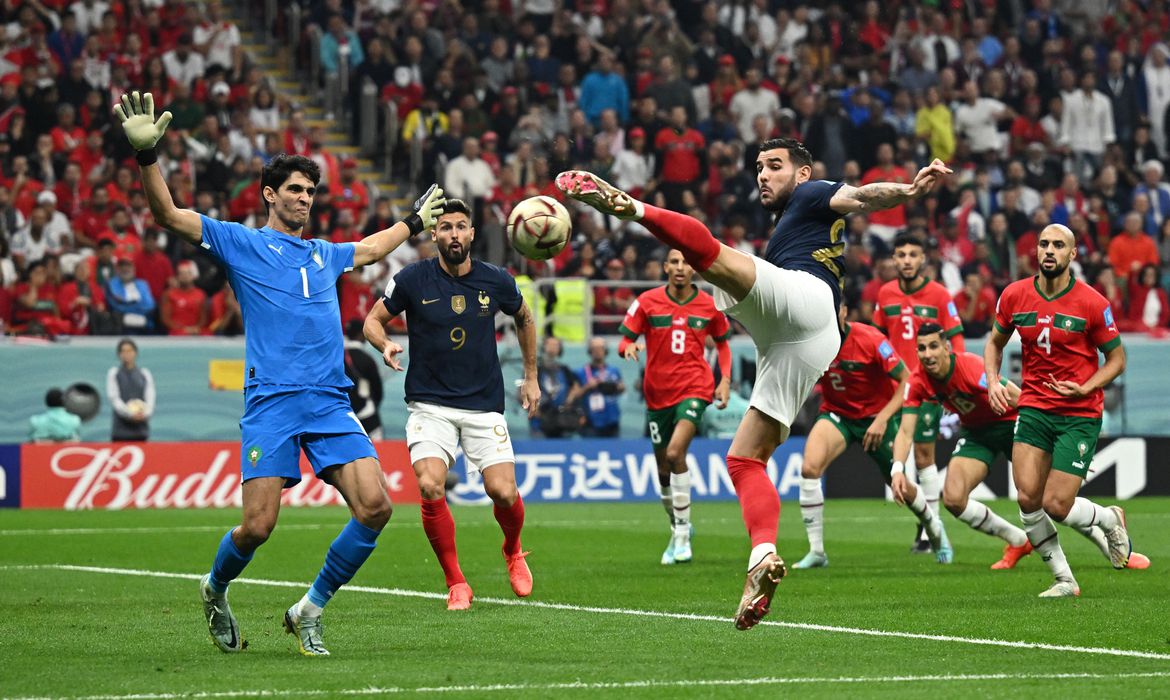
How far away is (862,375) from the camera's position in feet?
50.6

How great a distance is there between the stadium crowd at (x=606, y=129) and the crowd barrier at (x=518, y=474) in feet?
6.64

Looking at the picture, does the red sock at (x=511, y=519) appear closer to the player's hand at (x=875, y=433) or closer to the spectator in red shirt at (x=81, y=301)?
the player's hand at (x=875, y=433)

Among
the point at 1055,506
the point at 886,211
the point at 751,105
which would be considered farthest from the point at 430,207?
the point at 751,105

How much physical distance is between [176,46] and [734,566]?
16.6 meters

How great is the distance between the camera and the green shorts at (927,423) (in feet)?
53.3

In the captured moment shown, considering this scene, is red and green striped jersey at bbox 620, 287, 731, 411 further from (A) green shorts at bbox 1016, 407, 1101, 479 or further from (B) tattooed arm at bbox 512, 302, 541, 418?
(A) green shorts at bbox 1016, 407, 1101, 479

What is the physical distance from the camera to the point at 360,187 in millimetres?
26578

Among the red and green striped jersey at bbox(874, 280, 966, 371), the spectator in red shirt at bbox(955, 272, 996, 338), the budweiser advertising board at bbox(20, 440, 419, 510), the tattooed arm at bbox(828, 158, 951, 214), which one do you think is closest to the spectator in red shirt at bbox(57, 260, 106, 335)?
the budweiser advertising board at bbox(20, 440, 419, 510)

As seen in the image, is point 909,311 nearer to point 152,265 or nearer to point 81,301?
point 152,265

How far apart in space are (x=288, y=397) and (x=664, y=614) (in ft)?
10.2

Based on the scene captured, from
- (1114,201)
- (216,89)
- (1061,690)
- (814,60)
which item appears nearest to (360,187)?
(216,89)

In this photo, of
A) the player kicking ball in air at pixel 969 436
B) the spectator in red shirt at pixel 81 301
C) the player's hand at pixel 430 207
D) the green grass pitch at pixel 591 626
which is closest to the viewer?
the green grass pitch at pixel 591 626

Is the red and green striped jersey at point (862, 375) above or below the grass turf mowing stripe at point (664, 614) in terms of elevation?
above

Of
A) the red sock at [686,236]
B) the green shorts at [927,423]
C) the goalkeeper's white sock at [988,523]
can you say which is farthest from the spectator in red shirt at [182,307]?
the red sock at [686,236]
